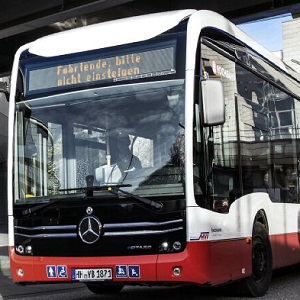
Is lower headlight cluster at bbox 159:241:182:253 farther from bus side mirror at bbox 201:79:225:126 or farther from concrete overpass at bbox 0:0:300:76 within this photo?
concrete overpass at bbox 0:0:300:76

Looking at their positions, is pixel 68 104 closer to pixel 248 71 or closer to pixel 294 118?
pixel 248 71

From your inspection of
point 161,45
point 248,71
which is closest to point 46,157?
point 161,45

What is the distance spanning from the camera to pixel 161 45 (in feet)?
21.1

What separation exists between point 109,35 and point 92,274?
9.08ft

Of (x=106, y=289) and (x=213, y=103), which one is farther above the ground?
(x=213, y=103)

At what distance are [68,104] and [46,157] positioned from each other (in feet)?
2.22

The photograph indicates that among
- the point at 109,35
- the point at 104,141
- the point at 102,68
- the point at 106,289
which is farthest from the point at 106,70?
the point at 106,289

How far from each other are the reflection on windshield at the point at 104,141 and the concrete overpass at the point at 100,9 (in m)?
6.67

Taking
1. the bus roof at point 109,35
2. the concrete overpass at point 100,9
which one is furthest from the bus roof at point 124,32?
the concrete overpass at point 100,9

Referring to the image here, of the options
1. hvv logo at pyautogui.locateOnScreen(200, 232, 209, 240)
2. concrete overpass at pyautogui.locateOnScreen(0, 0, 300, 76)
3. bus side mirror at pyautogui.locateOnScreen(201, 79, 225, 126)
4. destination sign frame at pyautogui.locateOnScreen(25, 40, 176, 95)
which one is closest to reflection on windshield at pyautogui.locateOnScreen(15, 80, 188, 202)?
destination sign frame at pyautogui.locateOnScreen(25, 40, 176, 95)

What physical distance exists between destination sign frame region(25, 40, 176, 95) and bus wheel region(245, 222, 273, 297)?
2554 millimetres

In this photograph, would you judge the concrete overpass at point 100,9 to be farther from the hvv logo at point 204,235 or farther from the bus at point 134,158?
the hvv logo at point 204,235

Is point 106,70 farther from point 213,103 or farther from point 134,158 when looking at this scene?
point 213,103

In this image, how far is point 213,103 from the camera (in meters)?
6.12
